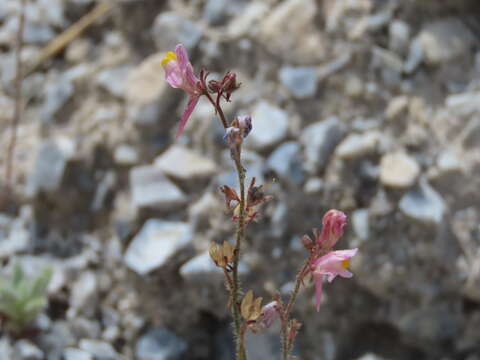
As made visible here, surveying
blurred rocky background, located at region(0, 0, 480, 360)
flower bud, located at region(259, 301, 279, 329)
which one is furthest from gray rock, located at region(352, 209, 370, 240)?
flower bud, located at region(259, 301, 279, 329)

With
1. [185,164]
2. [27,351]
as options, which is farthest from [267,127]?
[27,351]

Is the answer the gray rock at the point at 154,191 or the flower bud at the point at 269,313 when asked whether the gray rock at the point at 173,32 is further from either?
the flower bud at the point at 269,313

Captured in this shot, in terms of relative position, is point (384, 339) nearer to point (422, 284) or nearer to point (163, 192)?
point (422, 284)

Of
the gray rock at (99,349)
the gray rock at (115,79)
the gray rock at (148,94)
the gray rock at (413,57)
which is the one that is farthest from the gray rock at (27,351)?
the gray rock at (413,57)

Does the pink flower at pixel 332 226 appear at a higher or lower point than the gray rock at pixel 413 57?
lower

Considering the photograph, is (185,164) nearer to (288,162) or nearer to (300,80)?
(288,162)

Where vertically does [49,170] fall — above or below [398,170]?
above
